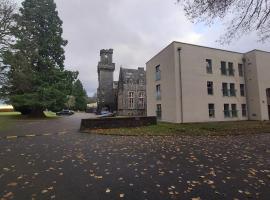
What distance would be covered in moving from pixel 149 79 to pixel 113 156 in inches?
1022

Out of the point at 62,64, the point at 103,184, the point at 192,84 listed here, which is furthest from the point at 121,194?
the point at 62,64

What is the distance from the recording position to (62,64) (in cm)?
3772

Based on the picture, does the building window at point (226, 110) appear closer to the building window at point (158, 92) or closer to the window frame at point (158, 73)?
the building window at point (158, 92)

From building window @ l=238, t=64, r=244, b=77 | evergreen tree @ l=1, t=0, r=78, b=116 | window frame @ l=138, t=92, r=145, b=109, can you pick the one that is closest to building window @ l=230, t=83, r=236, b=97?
building window @ l=238, t=64, r=244, b=77

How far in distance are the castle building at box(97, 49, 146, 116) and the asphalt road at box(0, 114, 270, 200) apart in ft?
153

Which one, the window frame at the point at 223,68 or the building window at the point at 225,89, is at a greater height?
the window frame at the point at 223,68

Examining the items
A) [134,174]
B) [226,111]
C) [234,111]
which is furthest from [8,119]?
[234,111]

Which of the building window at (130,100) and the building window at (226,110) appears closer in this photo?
the building window at (226,110)

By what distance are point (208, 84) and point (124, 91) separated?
3405 centimetres

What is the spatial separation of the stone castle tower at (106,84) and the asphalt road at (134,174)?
60.4 metres

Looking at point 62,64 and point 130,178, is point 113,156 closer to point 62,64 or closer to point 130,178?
point 130,178

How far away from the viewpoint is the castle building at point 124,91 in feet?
193

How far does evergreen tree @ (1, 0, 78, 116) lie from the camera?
3135 cm

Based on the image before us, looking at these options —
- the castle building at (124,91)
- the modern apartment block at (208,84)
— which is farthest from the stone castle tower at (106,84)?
the modern apartment block at (208,84)
